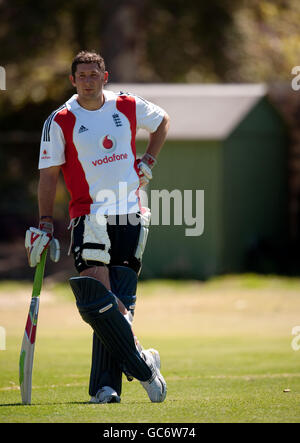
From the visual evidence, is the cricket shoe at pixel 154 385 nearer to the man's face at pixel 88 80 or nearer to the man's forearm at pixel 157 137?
the man's forearm at pixel 157 137

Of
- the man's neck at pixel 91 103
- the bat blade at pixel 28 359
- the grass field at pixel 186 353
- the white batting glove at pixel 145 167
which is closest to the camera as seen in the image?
the grass field at pixel 186 353

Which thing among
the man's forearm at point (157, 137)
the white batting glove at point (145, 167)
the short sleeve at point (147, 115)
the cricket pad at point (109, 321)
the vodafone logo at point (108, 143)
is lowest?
the cricket pad at point (109, 321)

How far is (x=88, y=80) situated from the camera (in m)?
6.19

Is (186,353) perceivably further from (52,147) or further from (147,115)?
(52,147)

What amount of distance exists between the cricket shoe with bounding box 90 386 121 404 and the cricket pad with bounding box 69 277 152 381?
0.19 metres

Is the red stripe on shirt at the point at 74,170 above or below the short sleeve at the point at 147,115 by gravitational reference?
below

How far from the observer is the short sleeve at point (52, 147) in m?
6.08

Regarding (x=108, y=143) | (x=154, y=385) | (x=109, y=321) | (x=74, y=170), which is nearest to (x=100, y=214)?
(x=74, y=170)

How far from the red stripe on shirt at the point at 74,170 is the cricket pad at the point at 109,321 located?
53 centimetres

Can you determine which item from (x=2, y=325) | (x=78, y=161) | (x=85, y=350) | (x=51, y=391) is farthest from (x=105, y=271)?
(x=2, y=325)

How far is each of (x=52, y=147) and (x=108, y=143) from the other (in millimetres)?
374

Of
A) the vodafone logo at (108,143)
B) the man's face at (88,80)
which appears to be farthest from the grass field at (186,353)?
the man's face at (88,80)

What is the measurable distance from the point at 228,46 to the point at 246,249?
27.9ft
